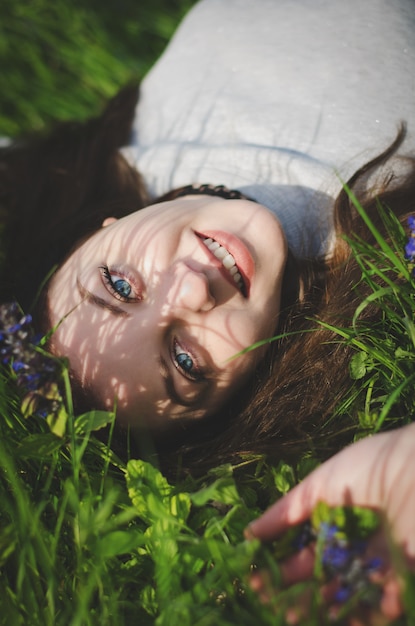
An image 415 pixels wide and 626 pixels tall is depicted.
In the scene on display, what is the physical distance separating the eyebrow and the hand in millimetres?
819

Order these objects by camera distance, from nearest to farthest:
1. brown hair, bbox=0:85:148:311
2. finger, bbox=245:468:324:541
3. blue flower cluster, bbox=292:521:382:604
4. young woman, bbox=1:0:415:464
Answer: blue flower cluster, bbox=292:521:382:604 → finger, bbox=245:468:324:541 → young woman, bbox=1:0:415:464 → brown hair, bbox=0:85:148:311

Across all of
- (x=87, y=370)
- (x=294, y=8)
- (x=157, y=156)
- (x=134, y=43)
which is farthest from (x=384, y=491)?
(x=134, y=43)

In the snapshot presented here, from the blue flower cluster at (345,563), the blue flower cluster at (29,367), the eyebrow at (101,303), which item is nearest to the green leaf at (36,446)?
the blue flower cluster at (29,367)

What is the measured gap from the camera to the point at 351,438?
1715 mm

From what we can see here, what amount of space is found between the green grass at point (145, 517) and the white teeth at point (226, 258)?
16.4 inches

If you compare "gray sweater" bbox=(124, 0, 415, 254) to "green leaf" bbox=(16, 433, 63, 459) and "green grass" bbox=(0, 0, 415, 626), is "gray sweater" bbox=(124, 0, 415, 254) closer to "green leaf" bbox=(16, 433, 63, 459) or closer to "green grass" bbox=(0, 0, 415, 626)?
"green grass" bbox=(0, 0, 415, 626)

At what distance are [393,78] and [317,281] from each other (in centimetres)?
93

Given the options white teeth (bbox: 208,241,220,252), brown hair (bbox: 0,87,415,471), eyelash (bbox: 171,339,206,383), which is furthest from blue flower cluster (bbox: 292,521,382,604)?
white teeth (bbox: 208,241,220,252)

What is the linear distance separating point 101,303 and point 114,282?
0.32 ft

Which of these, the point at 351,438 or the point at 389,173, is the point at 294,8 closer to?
the point at 389,173

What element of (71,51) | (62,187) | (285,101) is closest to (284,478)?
(285,101)

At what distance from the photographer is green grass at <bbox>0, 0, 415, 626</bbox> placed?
1.31 meters

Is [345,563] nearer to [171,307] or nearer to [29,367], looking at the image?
[29,367]

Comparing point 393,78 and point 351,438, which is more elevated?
point 393,78
